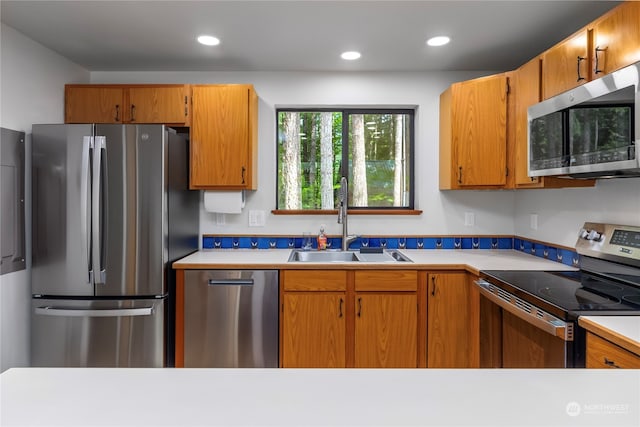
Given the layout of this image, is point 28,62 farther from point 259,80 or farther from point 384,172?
point 384,172

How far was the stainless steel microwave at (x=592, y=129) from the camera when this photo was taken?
1470mm

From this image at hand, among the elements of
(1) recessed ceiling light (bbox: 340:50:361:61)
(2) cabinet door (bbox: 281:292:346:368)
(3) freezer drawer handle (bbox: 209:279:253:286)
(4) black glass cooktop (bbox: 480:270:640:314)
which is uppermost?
(1) recessed ceiling light (bbox: 340:50:361:61)

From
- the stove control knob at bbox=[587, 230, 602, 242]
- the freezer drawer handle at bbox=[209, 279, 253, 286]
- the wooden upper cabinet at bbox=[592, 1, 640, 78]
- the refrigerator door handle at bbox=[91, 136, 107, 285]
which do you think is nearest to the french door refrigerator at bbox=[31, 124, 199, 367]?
the refrigerator door handle at bbox=[91, 136, 107, 285]

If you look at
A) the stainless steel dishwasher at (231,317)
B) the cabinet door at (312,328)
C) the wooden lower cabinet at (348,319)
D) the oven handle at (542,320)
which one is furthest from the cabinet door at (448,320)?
the stainless steel dishwasher at (231,317)

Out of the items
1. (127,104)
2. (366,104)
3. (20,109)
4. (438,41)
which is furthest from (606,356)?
(20,109)

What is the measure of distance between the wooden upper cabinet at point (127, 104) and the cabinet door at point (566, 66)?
232cm

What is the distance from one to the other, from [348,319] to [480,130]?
5.19ft

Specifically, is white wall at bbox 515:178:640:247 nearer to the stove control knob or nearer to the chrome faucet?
the stove control knob

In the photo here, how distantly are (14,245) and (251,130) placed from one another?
165 cm

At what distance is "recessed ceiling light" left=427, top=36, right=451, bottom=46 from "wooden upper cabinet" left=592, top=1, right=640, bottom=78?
34.5 inches

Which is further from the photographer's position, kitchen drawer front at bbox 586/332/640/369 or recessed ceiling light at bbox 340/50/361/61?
recessed ceiling light at bbox 340/50/361/61

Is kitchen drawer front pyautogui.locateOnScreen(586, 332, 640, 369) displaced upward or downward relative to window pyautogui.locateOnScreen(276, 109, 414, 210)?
downward
